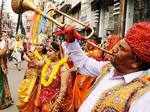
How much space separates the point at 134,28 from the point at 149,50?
0.62 feet

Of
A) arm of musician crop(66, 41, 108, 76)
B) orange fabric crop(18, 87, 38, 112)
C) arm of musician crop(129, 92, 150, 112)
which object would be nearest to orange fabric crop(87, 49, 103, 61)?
orange fabric crop(18, 87, 38, 112)

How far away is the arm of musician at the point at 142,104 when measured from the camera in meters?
3.60

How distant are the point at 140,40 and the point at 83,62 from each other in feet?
3.58

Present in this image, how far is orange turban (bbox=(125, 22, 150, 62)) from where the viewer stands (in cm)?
379

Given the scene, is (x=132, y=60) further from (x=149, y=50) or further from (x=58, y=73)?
(x=58, y=73)

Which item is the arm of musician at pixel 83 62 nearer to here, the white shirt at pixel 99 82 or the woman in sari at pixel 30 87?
the white shirt at pixel 99 82

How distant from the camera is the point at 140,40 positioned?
150 inches

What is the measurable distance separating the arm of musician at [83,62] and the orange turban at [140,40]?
34.5 inches

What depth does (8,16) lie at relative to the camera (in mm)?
44812

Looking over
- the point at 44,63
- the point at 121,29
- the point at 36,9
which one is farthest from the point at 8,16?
the point at 36,9

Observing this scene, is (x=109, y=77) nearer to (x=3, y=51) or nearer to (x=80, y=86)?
(x=80, y=86)

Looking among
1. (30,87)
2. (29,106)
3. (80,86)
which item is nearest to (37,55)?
(30,87)

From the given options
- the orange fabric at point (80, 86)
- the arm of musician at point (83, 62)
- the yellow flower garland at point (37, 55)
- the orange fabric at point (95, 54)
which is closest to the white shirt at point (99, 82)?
the arm of musician at point (83, 62)

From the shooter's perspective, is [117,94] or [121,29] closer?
[117,94]
